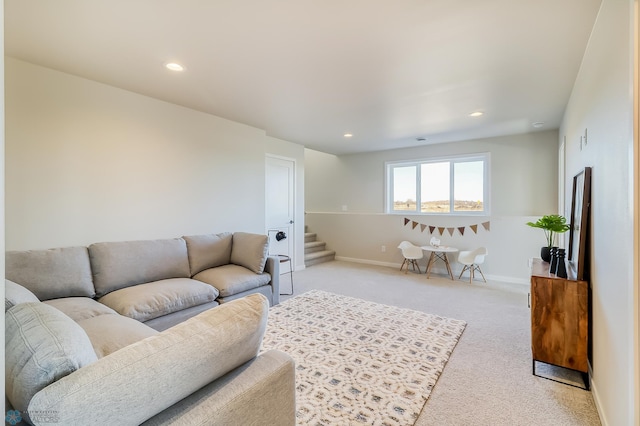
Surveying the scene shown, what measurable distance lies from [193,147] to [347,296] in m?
2.82

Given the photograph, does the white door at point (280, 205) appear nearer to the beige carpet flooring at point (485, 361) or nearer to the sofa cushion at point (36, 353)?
the beige carpet flooring at point (485, 361)

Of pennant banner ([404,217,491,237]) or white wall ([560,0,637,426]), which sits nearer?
white wall ([560,0,637,426])

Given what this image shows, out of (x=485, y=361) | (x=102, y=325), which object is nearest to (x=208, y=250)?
(x=102, y=325)

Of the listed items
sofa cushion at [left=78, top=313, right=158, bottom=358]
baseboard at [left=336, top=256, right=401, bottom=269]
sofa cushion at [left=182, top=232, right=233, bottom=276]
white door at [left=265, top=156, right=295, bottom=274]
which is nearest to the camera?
sofa cushion at [left=78, top=313, right=158, bottom=358]

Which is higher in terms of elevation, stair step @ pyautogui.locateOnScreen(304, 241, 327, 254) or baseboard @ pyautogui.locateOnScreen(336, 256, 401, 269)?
stair step @ pyautogui.locateOnScreen(304, 241, 327, 254)

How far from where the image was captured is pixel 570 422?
1729mm

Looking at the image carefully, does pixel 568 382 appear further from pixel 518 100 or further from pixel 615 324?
pixel 518 100

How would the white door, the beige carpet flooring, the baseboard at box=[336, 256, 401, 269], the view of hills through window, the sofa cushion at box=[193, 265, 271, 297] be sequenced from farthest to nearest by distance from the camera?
the baseboard at box=[336, 256, 401, 269] < the view of hills through window < the white door < the sofa cushion at box=[193, 265, 271, 297] < the beige carpet flooring

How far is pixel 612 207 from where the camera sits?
1.54 meters

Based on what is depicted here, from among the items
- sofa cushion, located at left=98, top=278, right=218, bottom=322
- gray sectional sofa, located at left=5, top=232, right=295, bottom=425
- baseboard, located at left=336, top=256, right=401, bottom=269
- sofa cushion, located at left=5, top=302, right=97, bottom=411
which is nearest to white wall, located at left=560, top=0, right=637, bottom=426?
gray sectional sofa, located at left=5, top=232, right=295, bottom=425

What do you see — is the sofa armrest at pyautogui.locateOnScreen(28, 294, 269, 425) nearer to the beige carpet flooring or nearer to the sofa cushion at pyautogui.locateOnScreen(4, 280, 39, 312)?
the sofa cushion at pyautogui.locateOnScreen(4, 280, 39, 312)

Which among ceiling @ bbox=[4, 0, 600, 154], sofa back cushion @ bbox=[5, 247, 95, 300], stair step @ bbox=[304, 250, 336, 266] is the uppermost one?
ceiling @ bbox=[4, 0, 600, 154]

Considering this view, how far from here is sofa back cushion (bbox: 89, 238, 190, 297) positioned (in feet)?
8.60

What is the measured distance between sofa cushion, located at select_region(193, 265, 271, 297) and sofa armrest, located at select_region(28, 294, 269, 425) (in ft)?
6.64
